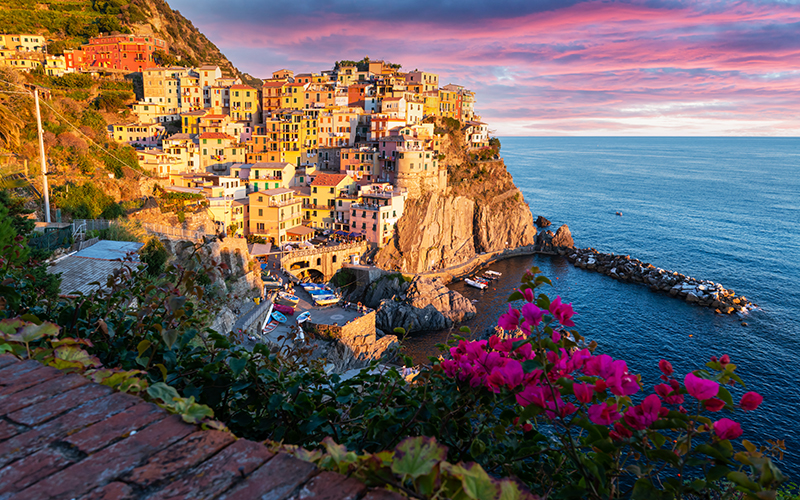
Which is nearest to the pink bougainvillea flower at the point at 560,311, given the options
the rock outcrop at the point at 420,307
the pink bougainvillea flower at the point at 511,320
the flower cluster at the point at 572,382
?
the flower cluster at the point at 572,382

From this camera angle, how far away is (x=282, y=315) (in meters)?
29.8

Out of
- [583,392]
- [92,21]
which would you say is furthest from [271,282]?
[92,21]

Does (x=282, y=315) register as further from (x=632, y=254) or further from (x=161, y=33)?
(x=161, y=33)

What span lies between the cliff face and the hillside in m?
51.7

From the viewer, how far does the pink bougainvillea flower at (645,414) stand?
6.95 feet

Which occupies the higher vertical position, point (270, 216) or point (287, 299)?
point (270, 216)

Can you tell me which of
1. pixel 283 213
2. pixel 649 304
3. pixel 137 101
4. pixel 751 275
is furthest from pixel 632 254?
pixel 137 101

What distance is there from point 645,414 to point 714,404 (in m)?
0.30

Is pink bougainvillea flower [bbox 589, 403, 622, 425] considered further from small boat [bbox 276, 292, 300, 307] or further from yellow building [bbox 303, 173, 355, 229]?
yellow building [bbox 303, 173, 355, 229]

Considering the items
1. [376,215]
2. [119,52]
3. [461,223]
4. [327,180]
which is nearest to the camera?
[376,215]

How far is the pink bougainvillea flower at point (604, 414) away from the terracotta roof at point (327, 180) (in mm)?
48282

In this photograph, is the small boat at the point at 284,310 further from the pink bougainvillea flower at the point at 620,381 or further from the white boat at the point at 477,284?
the pink bougainvillea flower at the point at 620,381

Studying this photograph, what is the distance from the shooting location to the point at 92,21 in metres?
73.2

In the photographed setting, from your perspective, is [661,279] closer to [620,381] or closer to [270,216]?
[270,216]
